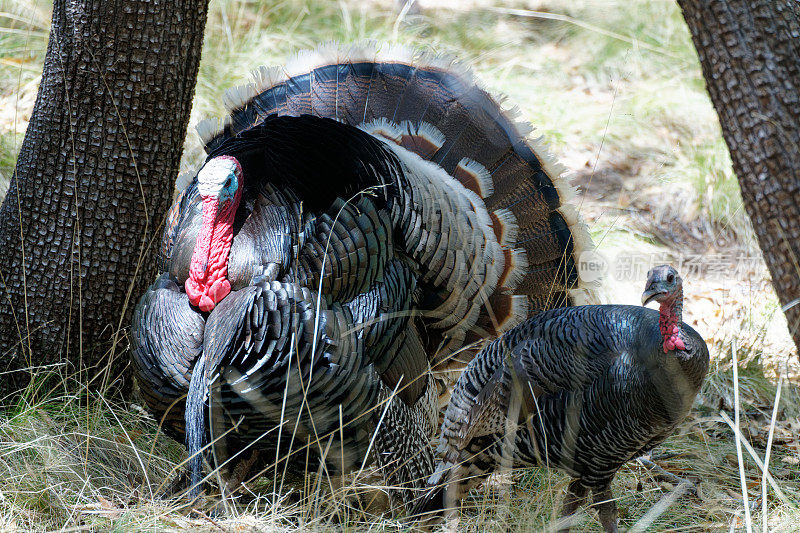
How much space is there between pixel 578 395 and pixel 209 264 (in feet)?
4.78

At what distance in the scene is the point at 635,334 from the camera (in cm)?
298

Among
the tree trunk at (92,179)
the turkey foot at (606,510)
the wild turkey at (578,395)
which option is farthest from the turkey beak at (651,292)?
the tree trunk at (92,179)

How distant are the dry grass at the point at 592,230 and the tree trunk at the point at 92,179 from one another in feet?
1.09

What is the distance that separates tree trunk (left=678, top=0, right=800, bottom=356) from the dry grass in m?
0.88

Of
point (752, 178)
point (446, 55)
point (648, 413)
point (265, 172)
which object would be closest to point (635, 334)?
point (648, 413)

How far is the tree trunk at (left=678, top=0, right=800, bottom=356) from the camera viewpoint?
7.45 feet

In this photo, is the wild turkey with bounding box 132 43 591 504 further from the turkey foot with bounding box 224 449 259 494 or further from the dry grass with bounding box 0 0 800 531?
the dry grass with bounding box 0 0 800 531

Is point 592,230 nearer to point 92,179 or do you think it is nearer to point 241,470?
point 241,470

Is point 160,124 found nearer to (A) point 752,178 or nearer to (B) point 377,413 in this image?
(B) point 377,413

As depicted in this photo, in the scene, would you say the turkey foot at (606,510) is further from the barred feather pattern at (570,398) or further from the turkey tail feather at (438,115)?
the turkey tail feather at (438,115)

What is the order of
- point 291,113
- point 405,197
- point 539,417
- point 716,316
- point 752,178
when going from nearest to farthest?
point 752,178
point 539,417
point 405,197
point 291,113
point 716,316

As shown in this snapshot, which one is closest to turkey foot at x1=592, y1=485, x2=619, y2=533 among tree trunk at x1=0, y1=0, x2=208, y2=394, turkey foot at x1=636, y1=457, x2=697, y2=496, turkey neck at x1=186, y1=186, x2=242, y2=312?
turkey foot at x1=636, y1=457, x2=697, y2=496

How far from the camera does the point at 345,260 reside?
3.06m

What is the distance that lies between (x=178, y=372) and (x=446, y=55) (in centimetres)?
226
